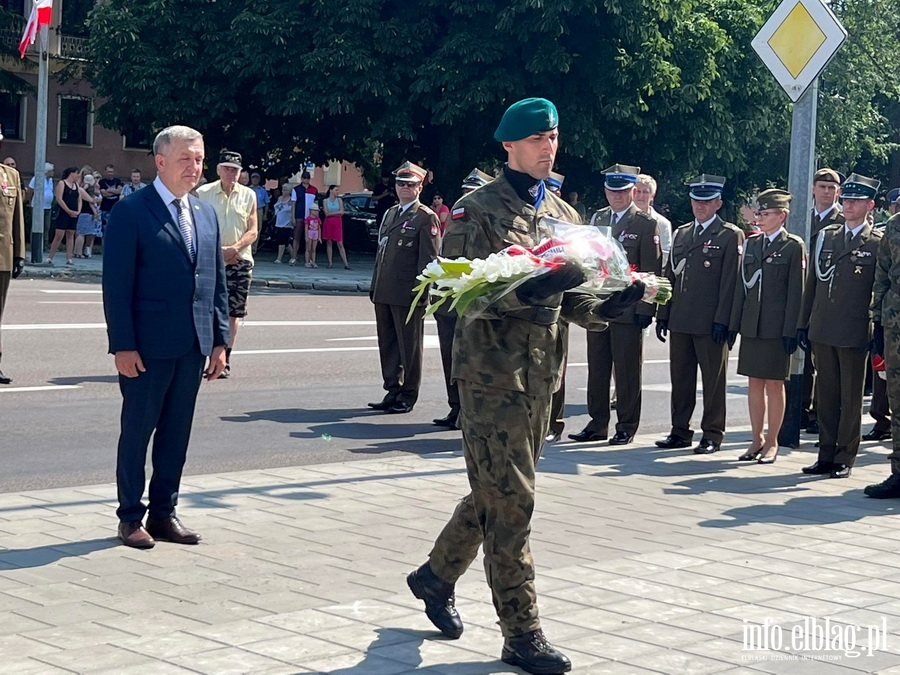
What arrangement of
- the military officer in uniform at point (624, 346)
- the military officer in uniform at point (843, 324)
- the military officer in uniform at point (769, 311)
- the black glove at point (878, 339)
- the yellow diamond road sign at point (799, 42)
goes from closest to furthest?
the black glove at point (878, 339), the military officer in uniform at point (843, 324), the military officer in uniform at point (769, 311), the yellow diamond road sign at point (799, 42), the military officer in uniform at point (624, 346)

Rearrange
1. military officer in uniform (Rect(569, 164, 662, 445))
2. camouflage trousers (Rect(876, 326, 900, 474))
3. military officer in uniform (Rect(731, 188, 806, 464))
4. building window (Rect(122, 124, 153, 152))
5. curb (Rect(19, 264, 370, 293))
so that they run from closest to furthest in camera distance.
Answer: camouflage trousers (Rect(876, 326, 900, 474)) < military officer in uniform (Rect(731, 188, 806, 464)) < military officer in uniform (Rect(569, 164, 662, 445)) < curb (Rect(19, 264, 370, 293)) < building window (Rect(122, 124, 153, 152))

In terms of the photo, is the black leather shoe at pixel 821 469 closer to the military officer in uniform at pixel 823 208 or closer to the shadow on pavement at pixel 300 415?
the military officer in uniform at pixel 823 208

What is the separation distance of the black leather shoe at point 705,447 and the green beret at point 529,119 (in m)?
5.85

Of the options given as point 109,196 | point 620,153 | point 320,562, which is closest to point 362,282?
point 109,196

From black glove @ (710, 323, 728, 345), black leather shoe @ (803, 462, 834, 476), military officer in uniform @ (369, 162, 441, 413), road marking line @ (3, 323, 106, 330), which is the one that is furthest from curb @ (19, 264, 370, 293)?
black leather shoe @ (803, 462, 834, 476)

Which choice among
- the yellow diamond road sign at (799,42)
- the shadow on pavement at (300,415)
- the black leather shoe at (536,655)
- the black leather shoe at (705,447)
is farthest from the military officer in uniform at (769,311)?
the black leather shoe at (536,655)

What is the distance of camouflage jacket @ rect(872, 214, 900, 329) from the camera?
9086 mm

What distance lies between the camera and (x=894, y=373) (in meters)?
9.08

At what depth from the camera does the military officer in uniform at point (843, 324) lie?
987 centimetres

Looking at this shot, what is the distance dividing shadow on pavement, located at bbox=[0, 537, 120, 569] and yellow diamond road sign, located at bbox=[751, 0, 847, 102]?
6799mm

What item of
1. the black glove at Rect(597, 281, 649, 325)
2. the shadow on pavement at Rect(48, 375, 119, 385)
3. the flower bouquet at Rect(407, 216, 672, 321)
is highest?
the flower bouquet at Rect(407, 216, 672, 321)

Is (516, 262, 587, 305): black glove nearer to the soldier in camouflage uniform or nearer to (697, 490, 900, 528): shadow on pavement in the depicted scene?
the soldier in camouflage uniform

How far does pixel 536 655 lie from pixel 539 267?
145 cm

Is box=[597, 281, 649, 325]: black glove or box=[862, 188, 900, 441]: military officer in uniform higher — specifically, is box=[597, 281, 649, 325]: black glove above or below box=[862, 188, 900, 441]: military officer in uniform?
above
